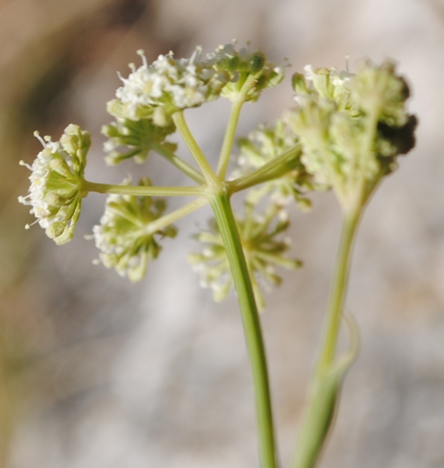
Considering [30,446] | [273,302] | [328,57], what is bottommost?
[30,446]

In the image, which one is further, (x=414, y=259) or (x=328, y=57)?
(x=328, y=57)

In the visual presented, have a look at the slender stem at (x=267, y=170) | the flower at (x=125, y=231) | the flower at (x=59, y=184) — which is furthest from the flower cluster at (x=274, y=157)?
the flower at (x=59, y=184)

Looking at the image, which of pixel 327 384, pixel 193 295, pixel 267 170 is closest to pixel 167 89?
pixel 267 170

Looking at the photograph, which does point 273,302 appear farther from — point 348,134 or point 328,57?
point 348,134

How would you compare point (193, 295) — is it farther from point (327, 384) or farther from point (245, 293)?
point (245, 293)

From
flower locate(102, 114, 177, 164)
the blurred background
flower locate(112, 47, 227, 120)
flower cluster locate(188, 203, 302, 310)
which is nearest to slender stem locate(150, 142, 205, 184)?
flower locate(102, 114, 177, 164)

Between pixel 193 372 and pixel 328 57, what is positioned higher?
pixel 328 57

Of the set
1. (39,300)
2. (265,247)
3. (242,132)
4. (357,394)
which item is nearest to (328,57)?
(242,132)
